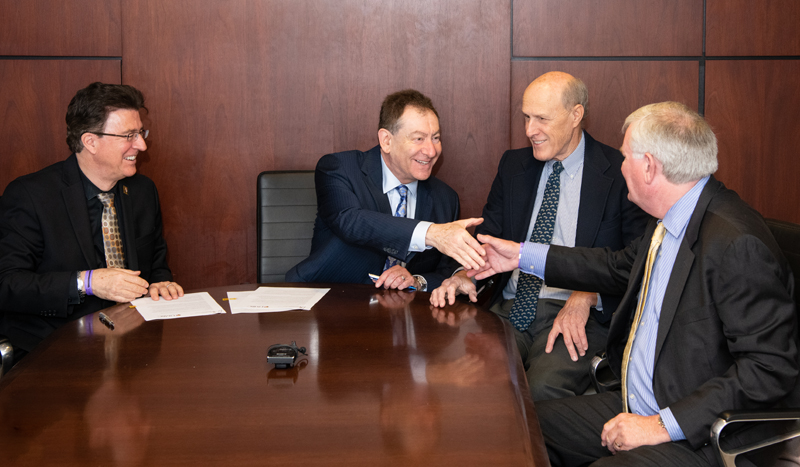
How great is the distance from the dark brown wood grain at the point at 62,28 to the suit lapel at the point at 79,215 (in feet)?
3.47

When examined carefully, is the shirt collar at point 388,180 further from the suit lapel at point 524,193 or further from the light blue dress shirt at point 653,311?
the light blue dress shirt at point 653,311

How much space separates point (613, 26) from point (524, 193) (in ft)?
3.84

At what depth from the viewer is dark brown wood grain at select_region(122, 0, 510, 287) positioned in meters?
3.45

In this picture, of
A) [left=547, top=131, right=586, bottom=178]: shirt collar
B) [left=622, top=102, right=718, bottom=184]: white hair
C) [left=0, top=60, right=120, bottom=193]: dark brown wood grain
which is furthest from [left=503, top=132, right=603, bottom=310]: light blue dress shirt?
[left=0, top=60, right=120, bottom=193]: dark brown wood grain

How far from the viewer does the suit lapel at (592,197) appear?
271 centimetres

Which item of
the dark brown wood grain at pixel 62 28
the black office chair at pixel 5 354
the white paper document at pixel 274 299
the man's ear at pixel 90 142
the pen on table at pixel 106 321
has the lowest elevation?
the black office chair at pixel 5 354

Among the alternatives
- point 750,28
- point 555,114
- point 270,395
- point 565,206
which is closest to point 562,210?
point 565,206

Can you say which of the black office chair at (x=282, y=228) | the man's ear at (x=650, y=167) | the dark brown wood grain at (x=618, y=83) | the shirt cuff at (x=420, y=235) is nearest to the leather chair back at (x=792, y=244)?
the man's ear at (x=650, y=167)

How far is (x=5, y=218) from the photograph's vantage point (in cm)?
262

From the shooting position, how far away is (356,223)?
2.74 m

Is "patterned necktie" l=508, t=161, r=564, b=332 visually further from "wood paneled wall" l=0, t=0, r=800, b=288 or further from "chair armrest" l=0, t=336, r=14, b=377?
"chair armrest" l=0, t=336, r=14, b=377

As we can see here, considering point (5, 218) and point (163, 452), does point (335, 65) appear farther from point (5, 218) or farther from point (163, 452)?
point (163, 452)

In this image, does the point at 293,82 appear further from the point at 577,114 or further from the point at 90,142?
the point at 577,114

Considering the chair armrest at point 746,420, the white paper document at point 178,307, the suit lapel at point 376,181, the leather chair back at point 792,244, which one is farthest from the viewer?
the suit lapel at point 376,181
